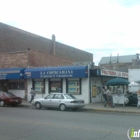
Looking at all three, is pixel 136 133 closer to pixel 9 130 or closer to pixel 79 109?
pixel 9 130

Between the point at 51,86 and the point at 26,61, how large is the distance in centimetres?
452

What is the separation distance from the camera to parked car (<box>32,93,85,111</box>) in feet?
61.5

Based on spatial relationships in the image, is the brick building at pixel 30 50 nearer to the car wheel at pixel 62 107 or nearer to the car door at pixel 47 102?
the car door at pixel 47 102

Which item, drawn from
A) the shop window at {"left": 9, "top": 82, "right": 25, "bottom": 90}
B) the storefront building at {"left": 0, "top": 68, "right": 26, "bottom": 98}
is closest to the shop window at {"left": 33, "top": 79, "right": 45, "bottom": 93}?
the storefront building at {"left": 0, "top": 68, "right": 26, "bottom": 98}

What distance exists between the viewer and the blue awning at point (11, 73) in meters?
27.2

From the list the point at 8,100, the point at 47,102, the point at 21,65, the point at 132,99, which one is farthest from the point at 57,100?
the point at 21,65

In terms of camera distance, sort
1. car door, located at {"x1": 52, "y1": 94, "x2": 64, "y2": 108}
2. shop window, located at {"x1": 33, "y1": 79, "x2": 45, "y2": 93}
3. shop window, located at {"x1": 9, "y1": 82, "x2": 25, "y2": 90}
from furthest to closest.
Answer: shop window, located at {"x1": 9, "y1": 82, "x2": 25, "y2": 90}, shop window, located at {"x1": 33, "y1": 79, "x2": 45, "y2": 93}, car door, located at {"x1": 52, "y1": 94, "x2": 64, "y2": 108}

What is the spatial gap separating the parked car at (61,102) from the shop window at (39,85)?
20.2 ft

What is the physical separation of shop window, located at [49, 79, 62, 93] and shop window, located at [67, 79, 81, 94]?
1.08 metres

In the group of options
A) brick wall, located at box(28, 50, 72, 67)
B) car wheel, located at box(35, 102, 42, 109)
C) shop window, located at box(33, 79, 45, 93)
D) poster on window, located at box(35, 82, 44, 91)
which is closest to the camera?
car wheel, located at box(35, 102, 42, 109)

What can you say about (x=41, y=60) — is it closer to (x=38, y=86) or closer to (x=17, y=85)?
(x=17, y=85)

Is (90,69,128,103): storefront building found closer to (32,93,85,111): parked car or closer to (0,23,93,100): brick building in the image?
(0,23,93,100): brick building

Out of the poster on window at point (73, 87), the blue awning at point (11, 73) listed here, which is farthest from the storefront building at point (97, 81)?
the blue awning at point (11, 73)

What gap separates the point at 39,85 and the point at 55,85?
6.66 ft
